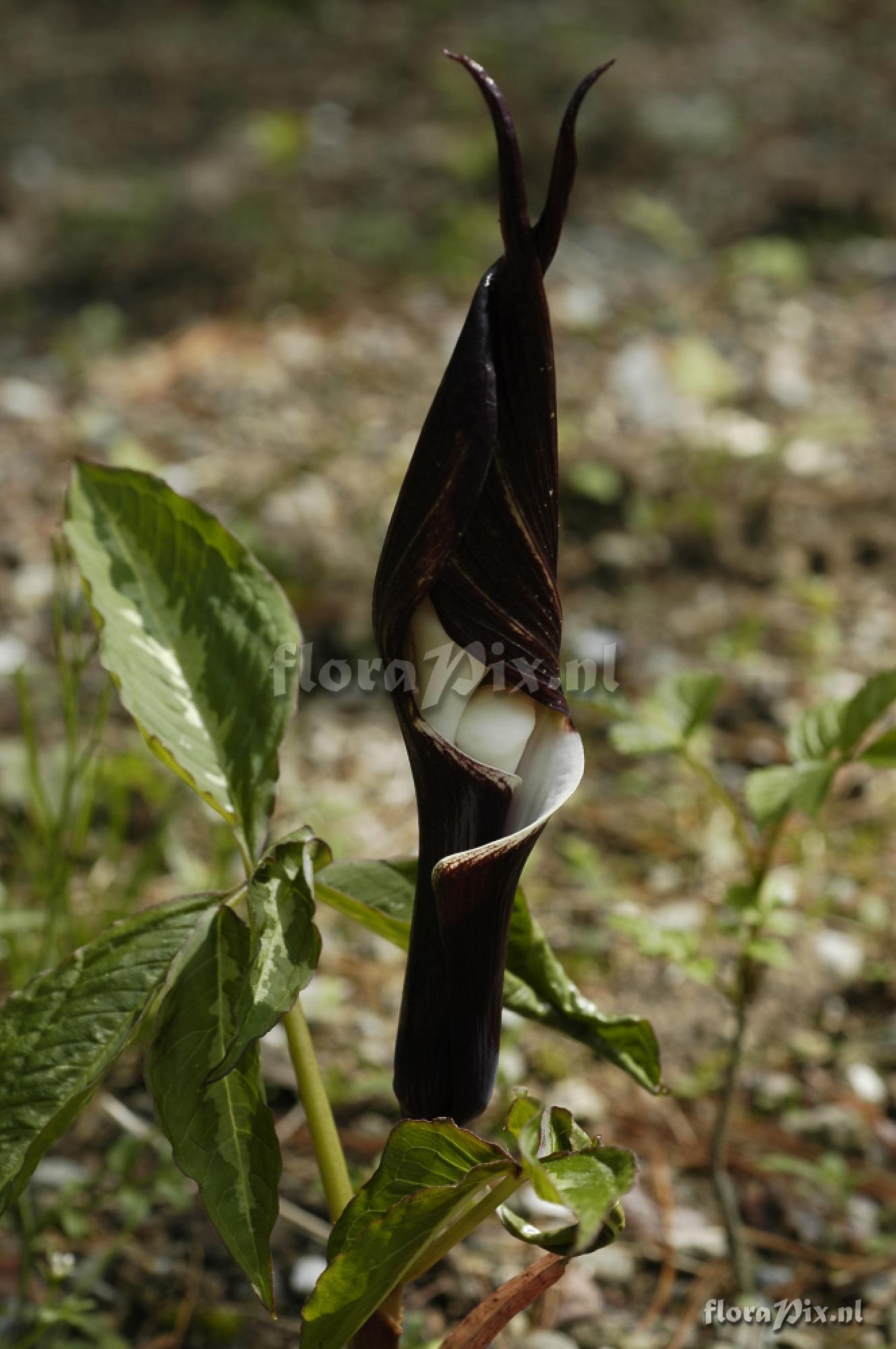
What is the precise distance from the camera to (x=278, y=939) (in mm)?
897

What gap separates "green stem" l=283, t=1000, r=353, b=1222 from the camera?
102 cm

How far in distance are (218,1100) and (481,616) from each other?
41 centimetres

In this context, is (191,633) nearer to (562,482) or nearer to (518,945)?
(518,945)

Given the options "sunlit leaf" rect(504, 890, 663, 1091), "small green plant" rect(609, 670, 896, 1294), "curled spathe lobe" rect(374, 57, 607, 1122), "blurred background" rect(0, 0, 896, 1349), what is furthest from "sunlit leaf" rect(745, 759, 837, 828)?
"curled spathe lobe" rect(374, 57, 607, 1122)

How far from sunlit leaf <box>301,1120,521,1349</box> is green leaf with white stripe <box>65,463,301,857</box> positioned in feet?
0.98

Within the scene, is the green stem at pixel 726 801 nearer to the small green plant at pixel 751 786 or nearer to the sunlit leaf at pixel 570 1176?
the small green plant at pixel 751 786

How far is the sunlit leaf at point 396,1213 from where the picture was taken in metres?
0.83

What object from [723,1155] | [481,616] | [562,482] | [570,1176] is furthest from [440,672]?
[562,482]

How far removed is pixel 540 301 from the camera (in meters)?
0.78

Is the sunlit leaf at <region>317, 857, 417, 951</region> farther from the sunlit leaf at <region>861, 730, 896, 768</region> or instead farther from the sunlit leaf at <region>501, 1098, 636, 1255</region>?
the sunlit leaf at <region>861, 730, 896, 768</region>

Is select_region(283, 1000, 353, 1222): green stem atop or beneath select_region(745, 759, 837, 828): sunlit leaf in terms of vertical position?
beneath

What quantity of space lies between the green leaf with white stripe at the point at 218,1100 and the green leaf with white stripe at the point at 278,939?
0.09 ft

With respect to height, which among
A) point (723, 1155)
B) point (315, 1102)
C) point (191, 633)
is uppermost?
point (191, 633)

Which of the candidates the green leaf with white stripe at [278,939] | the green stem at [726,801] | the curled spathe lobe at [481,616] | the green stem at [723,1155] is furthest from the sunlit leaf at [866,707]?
the green leaf with white stripe at [278,939]
